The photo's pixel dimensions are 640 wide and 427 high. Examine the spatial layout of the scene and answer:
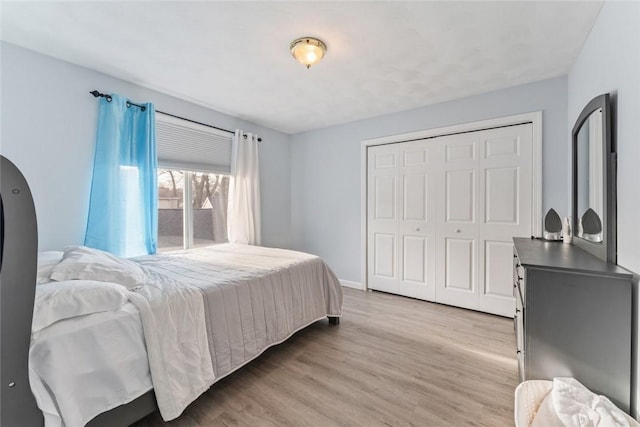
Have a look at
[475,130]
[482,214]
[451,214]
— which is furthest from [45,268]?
[475,130]

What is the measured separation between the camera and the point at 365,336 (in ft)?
8.34

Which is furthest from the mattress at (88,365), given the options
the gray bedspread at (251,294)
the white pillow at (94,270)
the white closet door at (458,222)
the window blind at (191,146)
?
the white closet door at (458,222)

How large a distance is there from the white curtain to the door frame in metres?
1.53

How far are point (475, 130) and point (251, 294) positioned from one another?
295cm

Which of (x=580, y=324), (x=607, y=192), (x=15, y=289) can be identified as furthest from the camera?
(x=607, y=192)

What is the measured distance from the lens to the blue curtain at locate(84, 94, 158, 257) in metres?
2.48

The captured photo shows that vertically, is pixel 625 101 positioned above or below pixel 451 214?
above

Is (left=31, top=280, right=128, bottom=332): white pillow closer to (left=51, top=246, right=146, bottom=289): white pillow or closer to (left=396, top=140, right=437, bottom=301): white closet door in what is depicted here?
(left=51, top=246, right=146, bottom=289): white pillow

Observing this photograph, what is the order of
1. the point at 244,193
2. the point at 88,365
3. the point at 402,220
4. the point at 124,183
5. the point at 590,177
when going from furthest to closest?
the point at 244,193
the point at 402,220
the point at 124,183
the point at 590,177
the point at 88,365

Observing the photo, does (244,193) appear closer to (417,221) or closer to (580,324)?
(417,221)

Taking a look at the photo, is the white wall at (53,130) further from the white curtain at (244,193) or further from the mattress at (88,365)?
the mattress at (88,365)

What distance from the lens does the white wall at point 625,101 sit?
4.07 feet

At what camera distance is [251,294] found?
199cm

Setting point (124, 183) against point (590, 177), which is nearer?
point (590, 177)
